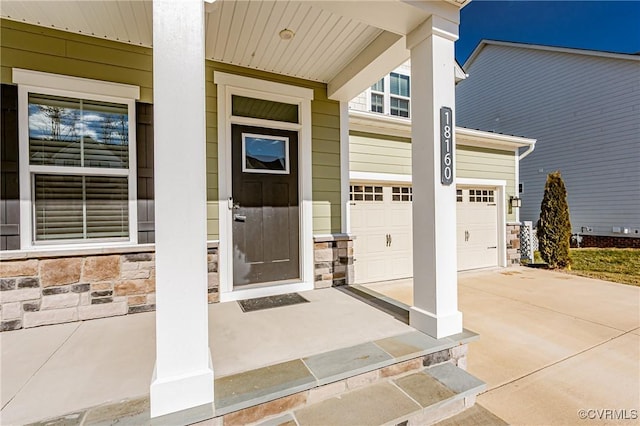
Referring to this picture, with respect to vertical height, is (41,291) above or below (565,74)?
below

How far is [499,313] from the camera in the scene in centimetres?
373

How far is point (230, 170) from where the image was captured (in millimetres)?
3396

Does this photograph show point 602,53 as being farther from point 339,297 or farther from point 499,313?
point 339,297

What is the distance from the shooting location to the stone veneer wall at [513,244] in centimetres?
639

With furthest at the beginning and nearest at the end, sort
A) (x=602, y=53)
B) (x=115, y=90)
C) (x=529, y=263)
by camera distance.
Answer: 1. (x=602, y=53)
2. (x=529, y=263)
3. (x=115, y=90)

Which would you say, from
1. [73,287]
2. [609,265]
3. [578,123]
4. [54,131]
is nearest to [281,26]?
[54,131]

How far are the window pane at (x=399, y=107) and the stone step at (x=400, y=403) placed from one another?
18.4ft

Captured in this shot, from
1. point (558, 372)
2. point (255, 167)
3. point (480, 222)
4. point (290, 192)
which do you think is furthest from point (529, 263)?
point (255, 167)

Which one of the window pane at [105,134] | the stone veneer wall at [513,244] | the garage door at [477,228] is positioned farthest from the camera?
the stone veneer wall at [513,244]

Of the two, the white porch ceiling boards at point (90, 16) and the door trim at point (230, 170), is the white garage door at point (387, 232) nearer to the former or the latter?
the door trim at point (230, 170)

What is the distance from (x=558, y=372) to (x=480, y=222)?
162 inches

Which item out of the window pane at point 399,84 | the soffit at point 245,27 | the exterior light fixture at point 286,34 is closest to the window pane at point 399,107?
the window pane at point 399,84

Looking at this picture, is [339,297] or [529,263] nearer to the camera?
[339,297]

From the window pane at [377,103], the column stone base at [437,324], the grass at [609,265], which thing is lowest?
the grass at [609,265]
